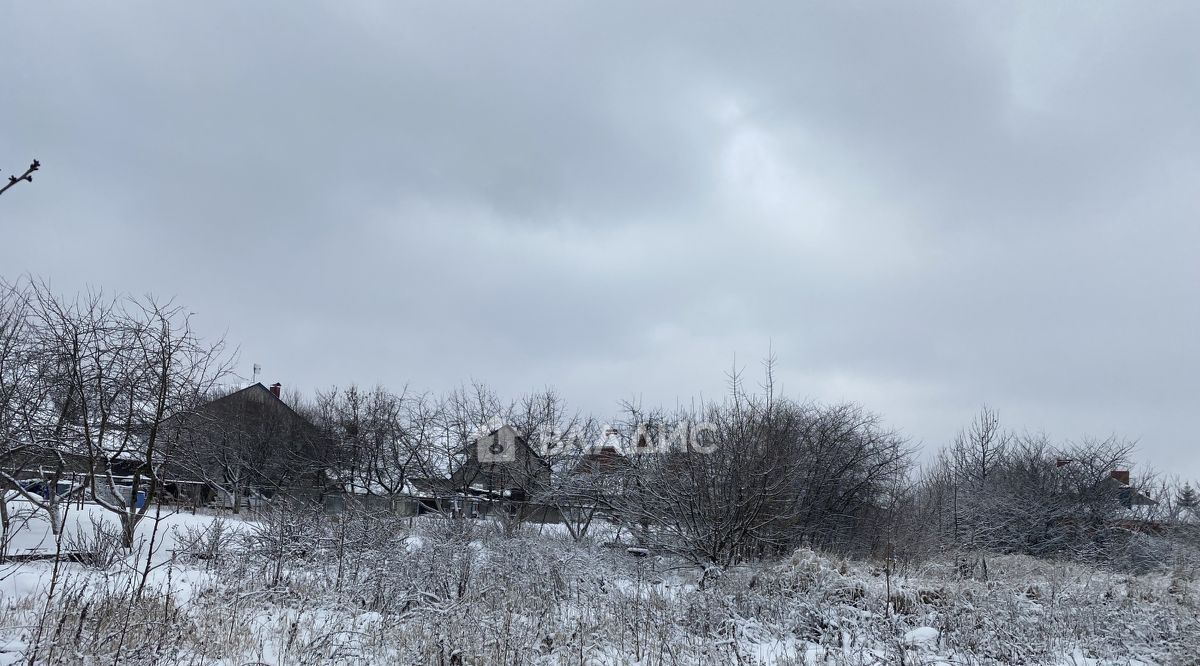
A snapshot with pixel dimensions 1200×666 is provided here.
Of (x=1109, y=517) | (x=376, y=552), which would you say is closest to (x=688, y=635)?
(x=376, y=552)

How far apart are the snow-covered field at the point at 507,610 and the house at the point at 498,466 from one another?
11368mm

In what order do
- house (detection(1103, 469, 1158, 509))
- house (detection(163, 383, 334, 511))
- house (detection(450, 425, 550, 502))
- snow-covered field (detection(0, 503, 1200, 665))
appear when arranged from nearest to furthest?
snow-covered field (detection(0, 503, 1200, 665)) < house (detection(1103, 469, 1158, 509)) < house (detection(450, 425, 550, 502)) < house (detection(163, 383, 334, 511))

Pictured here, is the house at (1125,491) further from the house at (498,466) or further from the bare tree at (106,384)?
the bare tree at (106,384)

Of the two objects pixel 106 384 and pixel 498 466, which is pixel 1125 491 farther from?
pixel 106 384

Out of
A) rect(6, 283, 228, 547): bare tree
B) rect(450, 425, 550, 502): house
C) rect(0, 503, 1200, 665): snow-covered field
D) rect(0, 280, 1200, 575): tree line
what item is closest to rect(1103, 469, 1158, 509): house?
rect(0, 280, 1200, 575): tree line

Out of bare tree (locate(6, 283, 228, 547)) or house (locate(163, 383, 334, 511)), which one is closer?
bare tree (locate(6, 283, 228, 547))

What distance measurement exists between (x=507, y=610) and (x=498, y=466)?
723 inches

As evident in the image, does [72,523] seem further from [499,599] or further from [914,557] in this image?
[914,557]

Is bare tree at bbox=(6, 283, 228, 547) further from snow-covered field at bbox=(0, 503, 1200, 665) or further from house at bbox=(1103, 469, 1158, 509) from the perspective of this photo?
house at bbox=(1103, 469, 1158, 509)

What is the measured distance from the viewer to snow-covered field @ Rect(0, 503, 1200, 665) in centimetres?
646

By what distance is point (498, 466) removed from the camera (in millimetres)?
26406

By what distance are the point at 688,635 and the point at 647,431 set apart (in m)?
12.1

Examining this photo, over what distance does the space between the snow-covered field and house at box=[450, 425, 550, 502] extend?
37.3 feet

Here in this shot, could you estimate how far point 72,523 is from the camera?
1362cm
